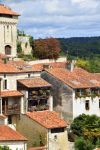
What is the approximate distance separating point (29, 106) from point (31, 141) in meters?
5.37

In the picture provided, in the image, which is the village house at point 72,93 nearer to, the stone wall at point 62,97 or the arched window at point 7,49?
the stone wall at point 62,97

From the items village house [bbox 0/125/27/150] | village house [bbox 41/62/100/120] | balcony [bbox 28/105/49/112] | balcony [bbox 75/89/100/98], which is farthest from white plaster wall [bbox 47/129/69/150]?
balcony [bbox 75/89/100/98]

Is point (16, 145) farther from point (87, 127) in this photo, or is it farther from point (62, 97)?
point (62, 97)

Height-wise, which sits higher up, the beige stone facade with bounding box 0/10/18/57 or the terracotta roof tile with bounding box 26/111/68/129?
the beige stone facade with bounding box 0/10/18/57

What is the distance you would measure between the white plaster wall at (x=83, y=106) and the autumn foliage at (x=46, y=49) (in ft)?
89.1

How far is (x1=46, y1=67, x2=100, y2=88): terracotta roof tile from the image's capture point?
75.8 meters

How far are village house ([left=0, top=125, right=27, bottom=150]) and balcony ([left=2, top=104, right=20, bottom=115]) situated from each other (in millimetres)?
4897

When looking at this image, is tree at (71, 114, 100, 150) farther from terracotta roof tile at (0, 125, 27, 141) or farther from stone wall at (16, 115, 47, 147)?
terracotta roof tile at (0, 125, 27, 141)

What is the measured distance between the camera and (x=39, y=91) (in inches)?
2844

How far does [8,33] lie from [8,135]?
37000mm

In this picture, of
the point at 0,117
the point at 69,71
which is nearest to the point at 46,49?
the point at 69,71

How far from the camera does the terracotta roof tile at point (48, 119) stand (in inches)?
2657

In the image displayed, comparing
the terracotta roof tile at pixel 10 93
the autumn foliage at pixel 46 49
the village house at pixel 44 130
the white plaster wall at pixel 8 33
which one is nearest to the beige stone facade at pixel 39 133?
the village house at pixel 44 130

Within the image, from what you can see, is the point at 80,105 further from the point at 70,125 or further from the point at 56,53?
the point at 56,53
